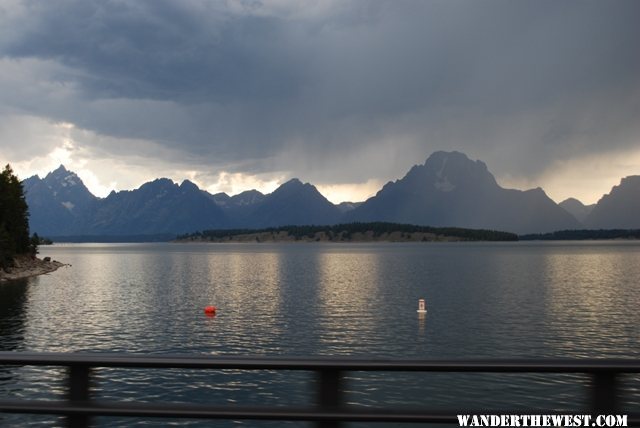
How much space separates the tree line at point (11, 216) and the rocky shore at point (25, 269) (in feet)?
6.36

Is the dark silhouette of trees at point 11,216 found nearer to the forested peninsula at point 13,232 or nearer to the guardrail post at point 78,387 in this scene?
the forested peninsula at point 13,232

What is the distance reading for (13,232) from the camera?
115938 millimetres

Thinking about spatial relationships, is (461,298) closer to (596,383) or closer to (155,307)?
(155,307)

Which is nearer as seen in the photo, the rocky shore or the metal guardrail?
the metal guardrail

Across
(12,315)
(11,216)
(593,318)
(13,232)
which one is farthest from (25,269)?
(593,318)

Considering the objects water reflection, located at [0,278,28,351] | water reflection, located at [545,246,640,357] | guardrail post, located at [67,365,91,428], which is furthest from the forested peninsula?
guardrail post, located at [67,365,91,428]

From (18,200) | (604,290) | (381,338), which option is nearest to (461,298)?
(604,290)

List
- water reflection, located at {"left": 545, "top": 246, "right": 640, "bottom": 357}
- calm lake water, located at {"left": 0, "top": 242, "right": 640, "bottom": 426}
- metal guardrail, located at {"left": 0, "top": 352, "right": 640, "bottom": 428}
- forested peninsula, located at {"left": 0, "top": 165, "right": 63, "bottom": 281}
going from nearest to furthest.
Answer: metal guardrail, located at {"left": 0, "top": 352, "right": 640, "bottom": 428} → calm lake water, located at {"left": 0, "top": 242, "right": 640, "bottom": 426} → water reflection, located at {"left": 545, "top": 246, "right": 640, "bottom": 357} → forested peninsula, located at {"left": 0, "top": 165, "right": 63, "bottom": 281}

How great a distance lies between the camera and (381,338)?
4544 cm

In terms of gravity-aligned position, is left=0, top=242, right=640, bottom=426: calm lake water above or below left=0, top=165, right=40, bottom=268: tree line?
below

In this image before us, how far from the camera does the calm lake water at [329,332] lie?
27516mm

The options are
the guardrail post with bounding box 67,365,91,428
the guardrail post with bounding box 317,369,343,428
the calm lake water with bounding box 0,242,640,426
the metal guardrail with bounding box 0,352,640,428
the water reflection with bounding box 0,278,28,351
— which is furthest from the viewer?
the water reflection with bounding box 0,278,28,351

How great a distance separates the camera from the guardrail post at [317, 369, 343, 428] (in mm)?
5758

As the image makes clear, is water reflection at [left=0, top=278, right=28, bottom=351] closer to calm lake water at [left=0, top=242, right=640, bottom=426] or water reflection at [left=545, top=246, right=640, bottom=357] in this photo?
calm lake water at [left=0, top=242, right=640, bottom=426]
